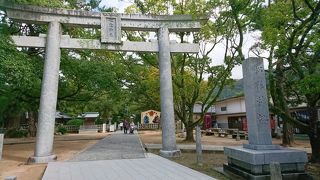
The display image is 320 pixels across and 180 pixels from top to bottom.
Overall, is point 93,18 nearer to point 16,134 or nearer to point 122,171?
point 122,171

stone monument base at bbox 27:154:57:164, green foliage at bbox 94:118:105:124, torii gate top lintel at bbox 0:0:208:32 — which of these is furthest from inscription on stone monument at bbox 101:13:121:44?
green foliage at bbox 94:118:105:124

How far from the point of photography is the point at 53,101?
13086mm

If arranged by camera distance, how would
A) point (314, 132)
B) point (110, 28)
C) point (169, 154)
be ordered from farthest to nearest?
point (110, 28) < point (169, 154) < point (314, 132)

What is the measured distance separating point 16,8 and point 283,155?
493 inches

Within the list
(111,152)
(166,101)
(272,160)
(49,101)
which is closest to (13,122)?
(111,152)

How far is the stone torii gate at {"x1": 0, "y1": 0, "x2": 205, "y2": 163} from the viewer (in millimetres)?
12805

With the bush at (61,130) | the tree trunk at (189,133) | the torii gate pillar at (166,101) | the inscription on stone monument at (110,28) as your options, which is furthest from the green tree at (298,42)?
the bush at (61,130)

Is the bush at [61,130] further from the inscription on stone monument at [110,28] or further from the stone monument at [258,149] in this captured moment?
the stone monument at [258,149]

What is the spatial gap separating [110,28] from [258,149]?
941cm

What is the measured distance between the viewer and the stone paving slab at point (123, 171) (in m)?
8.48

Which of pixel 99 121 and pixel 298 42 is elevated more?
pixel 298 42

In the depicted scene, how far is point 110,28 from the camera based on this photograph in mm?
14406

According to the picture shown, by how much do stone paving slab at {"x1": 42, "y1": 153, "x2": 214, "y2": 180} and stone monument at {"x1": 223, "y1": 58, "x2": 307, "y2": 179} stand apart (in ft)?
3.83

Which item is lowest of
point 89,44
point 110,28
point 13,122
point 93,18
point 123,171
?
point 123,171
